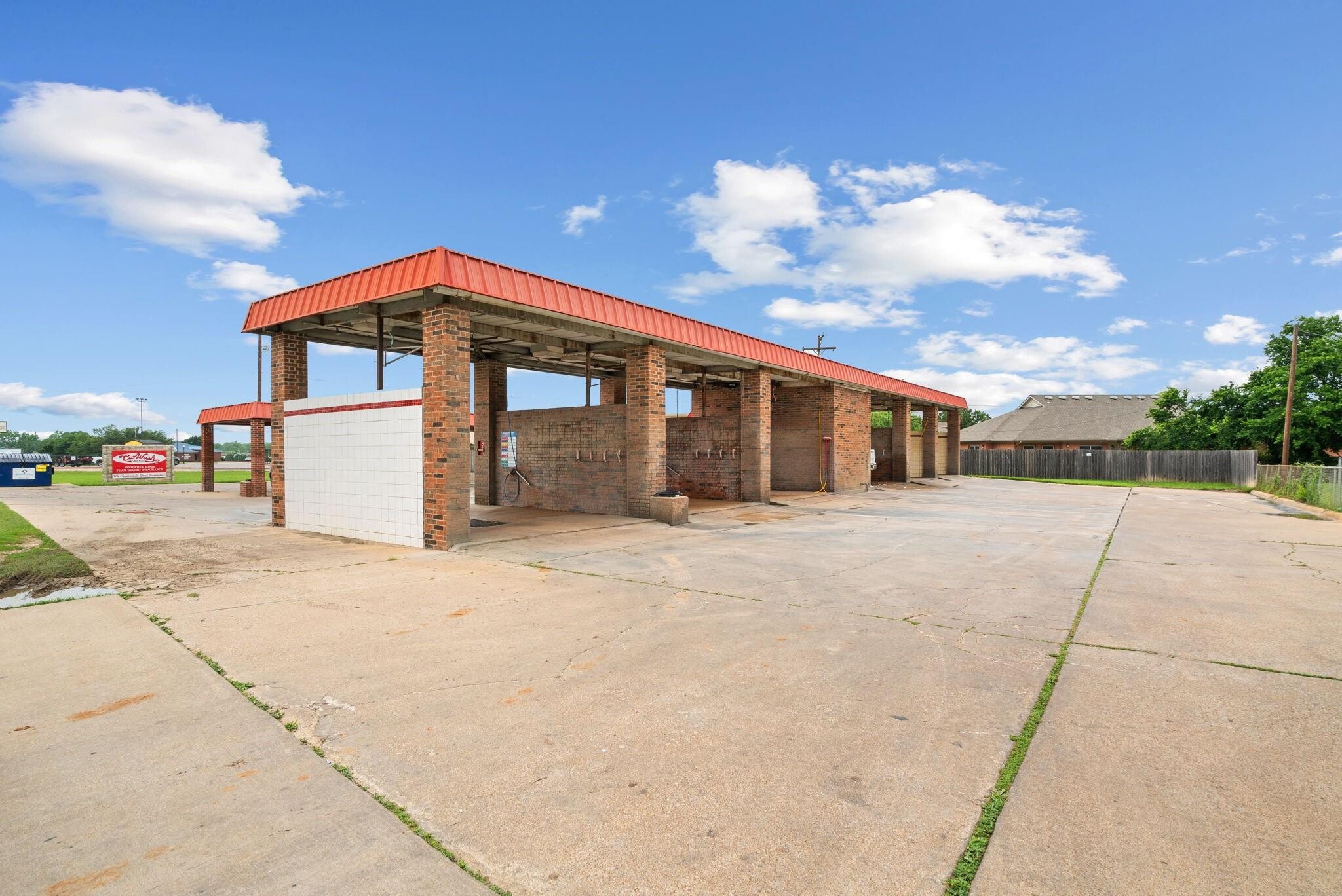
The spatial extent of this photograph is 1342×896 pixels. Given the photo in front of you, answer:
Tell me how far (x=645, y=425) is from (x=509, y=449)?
487 centimetres

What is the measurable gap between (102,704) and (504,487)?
13.5m

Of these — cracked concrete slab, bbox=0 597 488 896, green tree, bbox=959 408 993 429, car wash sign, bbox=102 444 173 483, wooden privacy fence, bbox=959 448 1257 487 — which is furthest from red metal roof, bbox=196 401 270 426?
green tree, bbox=959 408 993 429

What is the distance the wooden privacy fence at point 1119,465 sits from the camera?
3026 cm

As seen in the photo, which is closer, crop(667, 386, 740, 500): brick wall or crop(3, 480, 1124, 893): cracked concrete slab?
crop(3, 480, 1124, 893): cracked concrete slab

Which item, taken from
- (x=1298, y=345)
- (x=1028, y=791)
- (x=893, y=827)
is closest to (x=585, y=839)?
(x=893, y=827)

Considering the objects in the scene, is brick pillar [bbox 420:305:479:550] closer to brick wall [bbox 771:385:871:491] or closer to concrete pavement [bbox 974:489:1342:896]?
concrete pavement [bbox 974:489:1342:896]

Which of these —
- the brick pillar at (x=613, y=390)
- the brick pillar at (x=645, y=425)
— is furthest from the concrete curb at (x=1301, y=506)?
the brick pillar at (x=613, y=390)

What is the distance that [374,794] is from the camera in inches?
111

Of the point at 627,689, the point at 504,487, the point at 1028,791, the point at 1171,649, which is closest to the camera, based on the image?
the point at 1028,791

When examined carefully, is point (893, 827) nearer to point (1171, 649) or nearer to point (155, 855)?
point (155, 855)

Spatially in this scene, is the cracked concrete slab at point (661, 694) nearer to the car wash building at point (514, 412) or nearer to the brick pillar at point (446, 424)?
the brick pillar at point (446, 424)

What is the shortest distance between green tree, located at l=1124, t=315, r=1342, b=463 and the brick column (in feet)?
64.6

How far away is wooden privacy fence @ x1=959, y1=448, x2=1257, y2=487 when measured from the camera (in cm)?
3026

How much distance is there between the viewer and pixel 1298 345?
33.3m
